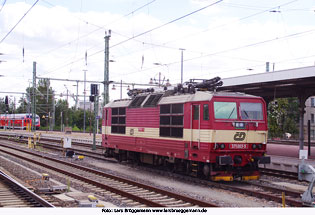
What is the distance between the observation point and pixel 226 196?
1249 cm

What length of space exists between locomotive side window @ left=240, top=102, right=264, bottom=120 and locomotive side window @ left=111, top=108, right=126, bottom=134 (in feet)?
24.0

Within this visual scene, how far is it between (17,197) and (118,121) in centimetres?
997

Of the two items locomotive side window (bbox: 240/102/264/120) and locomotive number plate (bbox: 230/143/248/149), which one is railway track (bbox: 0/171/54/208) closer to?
locomotive number plate (bbox: 230/143/248/149)

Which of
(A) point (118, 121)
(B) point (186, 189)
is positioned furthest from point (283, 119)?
(B) point (186, 189)

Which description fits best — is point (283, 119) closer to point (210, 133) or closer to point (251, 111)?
point (251, 111)

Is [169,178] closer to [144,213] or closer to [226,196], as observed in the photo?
[226,196]

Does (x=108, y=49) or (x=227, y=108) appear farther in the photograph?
(x=108, y=49)

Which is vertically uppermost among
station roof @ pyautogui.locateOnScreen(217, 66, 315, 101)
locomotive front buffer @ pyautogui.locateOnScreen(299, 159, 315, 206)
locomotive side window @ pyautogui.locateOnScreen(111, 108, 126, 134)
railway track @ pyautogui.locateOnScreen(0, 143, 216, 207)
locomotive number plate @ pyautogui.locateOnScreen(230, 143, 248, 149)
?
station roof @ pyautogui.locateOnScreen(217, 66, 315, 101)

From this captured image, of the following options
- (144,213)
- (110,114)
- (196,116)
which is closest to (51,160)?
(110,114)

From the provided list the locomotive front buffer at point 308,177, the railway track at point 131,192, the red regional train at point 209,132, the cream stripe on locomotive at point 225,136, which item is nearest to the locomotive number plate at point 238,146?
the red regional train at point 209,132

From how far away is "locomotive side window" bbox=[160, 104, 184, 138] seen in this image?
15789 mm

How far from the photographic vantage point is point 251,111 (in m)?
15.1

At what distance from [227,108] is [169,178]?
153 inches

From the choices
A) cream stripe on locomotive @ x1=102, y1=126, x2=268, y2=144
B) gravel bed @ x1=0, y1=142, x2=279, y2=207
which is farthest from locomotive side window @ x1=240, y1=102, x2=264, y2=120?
gravel bed @ x1=0, y1=142, x2=279, y2=207
